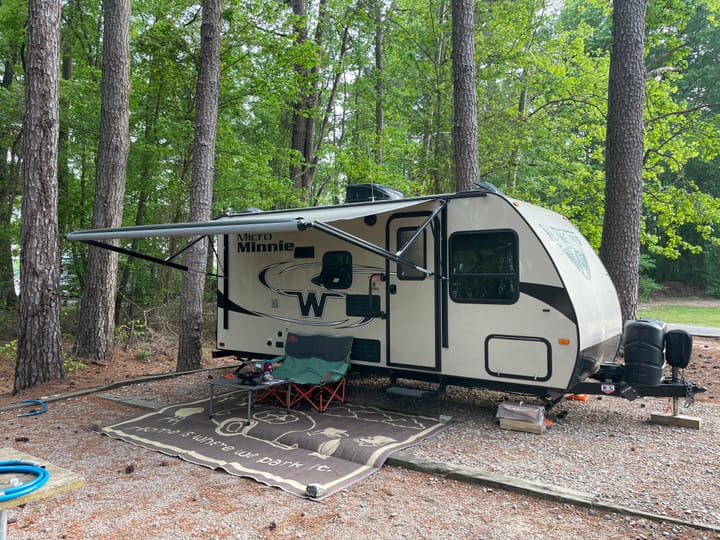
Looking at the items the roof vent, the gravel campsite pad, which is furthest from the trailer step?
the roof vent

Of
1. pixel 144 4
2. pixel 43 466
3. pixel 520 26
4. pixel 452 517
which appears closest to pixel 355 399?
pixel 452 517

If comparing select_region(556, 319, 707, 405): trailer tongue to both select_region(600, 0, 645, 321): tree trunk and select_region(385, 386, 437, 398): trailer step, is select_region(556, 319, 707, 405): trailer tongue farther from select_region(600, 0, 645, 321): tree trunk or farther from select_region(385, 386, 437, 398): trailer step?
select_region(600, 0, 645, 321): tree trunk

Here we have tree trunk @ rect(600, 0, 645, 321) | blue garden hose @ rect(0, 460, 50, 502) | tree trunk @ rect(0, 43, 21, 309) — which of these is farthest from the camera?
tree trunk @ rect(0, 43, 21, 309)

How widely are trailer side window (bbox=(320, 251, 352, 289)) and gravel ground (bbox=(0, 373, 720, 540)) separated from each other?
2.05m

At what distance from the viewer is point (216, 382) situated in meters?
5.69

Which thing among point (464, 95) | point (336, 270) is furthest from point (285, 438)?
point (464, 95)

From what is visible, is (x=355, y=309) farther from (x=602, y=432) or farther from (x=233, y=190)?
(x=233, y=190)

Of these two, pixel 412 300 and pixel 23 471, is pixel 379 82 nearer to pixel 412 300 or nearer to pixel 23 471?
pixel 412 300

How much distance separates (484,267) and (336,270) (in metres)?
1.84

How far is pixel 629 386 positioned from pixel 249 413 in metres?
3.72

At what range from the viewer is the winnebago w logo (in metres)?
6.67

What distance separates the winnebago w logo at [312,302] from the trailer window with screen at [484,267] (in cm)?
152

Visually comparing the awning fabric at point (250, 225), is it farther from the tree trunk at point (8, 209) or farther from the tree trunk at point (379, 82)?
the tree trunk at point (379, 82)

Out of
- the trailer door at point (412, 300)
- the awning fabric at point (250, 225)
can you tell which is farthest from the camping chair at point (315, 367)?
the awning fabric at point (250, 225)
